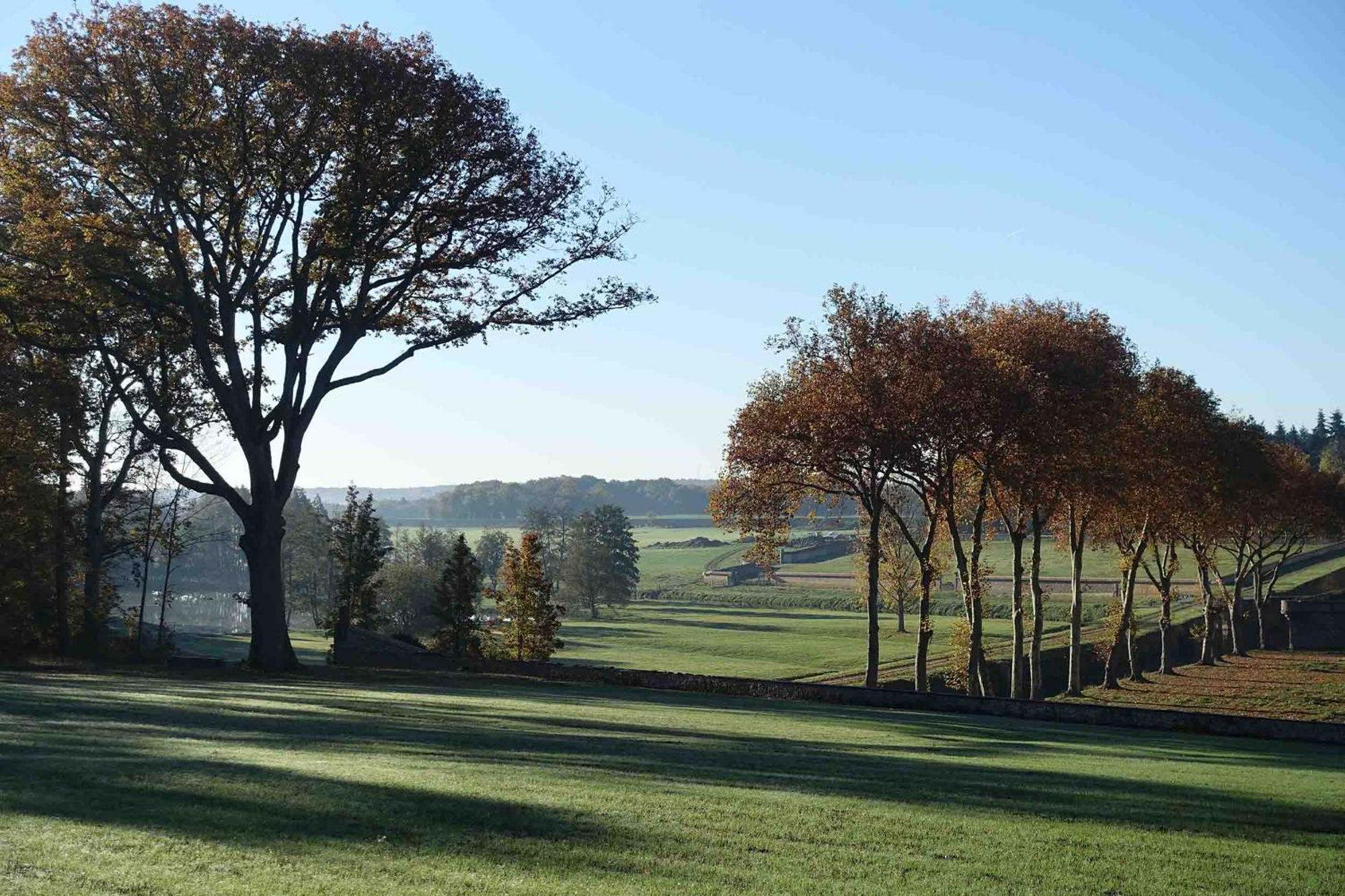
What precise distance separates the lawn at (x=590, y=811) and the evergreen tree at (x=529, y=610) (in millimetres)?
46276

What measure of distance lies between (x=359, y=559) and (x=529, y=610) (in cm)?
1045

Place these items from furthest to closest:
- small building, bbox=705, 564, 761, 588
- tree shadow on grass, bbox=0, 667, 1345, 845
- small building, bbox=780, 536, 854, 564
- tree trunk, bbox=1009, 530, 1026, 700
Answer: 1. small building, bbox=780, 536, 854, 564
2. small building, bbox=705, 564, 761, 588
3. tree trunk, bbox=1009, 530, 1026, 700
4. tree shadow on grass, bbox=0, 667, 1345, 845

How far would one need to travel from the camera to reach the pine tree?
6216 centimetres

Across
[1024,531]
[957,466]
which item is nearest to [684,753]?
[957,466]

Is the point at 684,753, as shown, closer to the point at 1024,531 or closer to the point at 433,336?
the point at 433,336

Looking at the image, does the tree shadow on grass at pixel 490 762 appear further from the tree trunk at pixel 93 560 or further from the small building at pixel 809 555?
the small building at pixel 809 555

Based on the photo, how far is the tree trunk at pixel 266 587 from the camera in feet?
108

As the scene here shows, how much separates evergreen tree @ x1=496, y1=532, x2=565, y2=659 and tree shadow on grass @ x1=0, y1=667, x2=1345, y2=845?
4083 cm

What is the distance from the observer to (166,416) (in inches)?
1289

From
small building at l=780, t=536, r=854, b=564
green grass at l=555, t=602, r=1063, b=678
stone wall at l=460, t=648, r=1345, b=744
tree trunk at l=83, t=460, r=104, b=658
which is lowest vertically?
green grass at l=555, t=602, r=1063, b=678

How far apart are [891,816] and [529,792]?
3.37m

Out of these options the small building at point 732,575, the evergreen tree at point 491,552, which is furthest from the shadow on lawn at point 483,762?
the small building at point 732,575

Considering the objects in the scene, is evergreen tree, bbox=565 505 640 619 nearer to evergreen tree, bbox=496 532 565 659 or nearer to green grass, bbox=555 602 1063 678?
green grass, bbox=555 602 1063 678

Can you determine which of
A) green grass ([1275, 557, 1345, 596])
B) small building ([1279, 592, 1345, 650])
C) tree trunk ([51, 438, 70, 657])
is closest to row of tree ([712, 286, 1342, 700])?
tree trunk ([51, 438, 70, 657])
